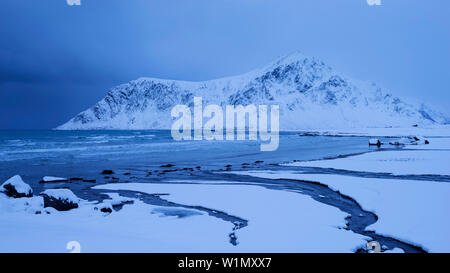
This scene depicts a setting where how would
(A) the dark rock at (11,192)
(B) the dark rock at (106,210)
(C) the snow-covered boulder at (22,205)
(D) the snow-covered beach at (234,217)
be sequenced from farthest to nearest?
(A) the dark rock at (11,192), (B) the dark rock at (106,210), (C) the snow-covered boulder at (22,205), (D) the snow-covered beach at (234,217)

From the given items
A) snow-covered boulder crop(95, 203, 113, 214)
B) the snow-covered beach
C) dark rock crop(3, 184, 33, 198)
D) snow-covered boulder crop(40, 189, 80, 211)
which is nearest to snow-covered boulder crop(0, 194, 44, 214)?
the snow-covered beach

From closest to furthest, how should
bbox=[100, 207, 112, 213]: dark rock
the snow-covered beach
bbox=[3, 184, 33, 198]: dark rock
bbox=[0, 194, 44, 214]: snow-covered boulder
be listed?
the snow-covered beach < bbox=[0, 194, 44, 214]: snow-covered boulder < bbox=[100, 207, 112, 213]: dark rock < bbox=[3, 184, 33, 198]: dark rock

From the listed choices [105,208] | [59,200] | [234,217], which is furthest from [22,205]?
[234,217]

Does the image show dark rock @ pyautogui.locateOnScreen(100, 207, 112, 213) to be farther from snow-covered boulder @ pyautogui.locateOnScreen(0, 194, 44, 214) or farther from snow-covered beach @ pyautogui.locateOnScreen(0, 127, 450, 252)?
snow-covered boulder @ pyautogui.locateOnScreen(0, 194, 44, 214)

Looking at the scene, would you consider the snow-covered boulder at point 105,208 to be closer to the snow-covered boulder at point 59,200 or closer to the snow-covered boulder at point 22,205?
the snow-covered boulder at point 59,200

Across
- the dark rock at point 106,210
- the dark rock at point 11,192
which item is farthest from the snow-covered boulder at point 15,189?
Answer: the dark rock at point 106,210

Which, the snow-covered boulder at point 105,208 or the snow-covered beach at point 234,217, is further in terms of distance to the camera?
the snow-covered boulder at point 105,208

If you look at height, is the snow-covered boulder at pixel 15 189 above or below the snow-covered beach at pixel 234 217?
above

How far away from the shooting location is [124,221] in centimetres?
782

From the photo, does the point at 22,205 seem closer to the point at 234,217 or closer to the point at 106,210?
the point at 106,210

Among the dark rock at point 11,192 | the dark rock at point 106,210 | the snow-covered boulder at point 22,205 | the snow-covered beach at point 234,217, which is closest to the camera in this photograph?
the snow-covered beach at point 234,217

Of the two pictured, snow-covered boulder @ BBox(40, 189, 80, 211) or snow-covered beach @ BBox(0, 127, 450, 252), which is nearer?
snow-covered beach @ BBox(0, 127, 450, 252)
